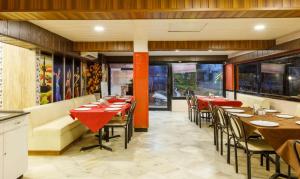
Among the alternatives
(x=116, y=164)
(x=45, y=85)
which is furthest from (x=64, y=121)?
(x=116, y=164)

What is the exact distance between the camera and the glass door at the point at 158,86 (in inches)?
431

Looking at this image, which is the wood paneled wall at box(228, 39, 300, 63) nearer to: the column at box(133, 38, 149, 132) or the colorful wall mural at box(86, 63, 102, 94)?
the column at box(133, 38, 149, 132)

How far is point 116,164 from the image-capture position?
392 centimetres

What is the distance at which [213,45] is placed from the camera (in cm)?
698

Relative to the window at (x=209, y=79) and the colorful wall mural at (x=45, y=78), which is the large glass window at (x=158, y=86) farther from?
the colorful wall mural at (x=45, y=78)

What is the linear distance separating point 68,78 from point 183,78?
5.36 meters

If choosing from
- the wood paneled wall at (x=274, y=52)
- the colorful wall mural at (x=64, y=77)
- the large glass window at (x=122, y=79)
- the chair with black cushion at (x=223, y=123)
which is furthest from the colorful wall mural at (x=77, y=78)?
the wood paneled wall at (x=274, y=52)

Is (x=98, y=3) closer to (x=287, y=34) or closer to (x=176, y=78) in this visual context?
(x=287, y=34)

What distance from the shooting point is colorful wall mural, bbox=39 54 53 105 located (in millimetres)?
5695

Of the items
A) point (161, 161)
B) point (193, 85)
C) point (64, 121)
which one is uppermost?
point (193, 85)

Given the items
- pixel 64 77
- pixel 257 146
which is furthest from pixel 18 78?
pixel 257 146

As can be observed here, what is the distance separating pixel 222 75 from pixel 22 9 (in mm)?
9022

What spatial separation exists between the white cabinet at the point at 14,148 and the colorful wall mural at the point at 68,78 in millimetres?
3810

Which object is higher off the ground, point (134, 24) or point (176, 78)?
point (134, 24)
